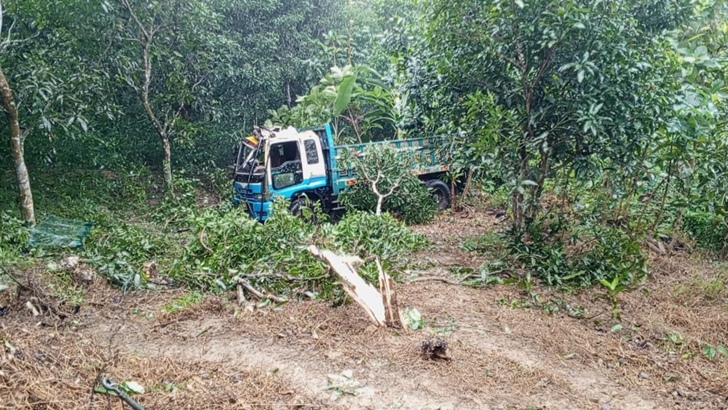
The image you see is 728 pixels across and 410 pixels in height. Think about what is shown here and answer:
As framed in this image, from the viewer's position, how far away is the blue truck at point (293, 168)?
853 centimetres

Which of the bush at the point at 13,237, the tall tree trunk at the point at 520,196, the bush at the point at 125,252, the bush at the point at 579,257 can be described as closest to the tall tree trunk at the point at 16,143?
the bush at the point at 13,237

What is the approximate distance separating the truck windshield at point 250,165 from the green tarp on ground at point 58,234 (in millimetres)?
2738

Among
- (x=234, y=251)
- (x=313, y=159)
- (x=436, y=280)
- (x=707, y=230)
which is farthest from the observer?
(x=313, y=159)

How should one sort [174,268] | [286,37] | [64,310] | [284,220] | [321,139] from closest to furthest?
[64,310] < [174,268] < [284,220] < [321,139] < [286,37]

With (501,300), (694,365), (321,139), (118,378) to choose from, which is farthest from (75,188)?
(694,365)

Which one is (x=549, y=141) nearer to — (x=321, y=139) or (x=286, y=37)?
(x=321, y=139)

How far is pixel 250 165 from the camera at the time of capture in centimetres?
872

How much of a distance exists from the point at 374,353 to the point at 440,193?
723 centimetres

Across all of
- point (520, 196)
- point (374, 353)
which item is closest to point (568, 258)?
point (520, 196)

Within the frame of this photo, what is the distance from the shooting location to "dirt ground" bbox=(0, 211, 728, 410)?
3.11 metres

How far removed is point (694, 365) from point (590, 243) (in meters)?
2.54

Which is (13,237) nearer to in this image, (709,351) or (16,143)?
(16,143)

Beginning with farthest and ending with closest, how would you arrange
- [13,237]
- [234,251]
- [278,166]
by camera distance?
[278,166] → [13,237] → [234,251]

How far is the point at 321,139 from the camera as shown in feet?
30.6
